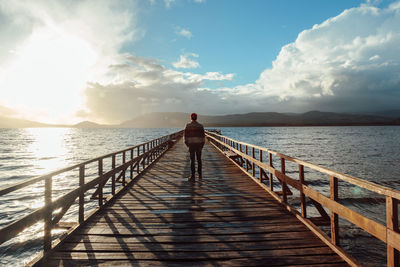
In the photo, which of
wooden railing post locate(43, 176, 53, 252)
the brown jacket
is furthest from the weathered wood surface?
the brown jacket

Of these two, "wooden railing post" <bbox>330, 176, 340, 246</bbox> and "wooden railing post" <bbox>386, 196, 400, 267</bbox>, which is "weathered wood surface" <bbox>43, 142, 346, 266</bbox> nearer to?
"wooden railing post" <bbox>330, 176, 340, 246</bbox>

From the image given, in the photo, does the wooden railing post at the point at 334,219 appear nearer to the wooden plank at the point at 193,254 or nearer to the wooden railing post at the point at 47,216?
the wooden plank at the point at 193,254

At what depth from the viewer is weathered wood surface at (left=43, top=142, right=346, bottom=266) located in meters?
3.10

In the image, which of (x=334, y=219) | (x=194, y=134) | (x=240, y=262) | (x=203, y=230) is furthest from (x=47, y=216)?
(x=194, y=134)

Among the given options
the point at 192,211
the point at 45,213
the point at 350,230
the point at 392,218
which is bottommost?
the point at 350,230

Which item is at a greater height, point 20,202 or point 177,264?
point 177,264

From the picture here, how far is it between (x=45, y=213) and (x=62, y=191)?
11.6 meters

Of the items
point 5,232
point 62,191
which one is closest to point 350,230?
point 5,232

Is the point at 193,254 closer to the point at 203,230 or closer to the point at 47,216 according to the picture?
the point at 203,230

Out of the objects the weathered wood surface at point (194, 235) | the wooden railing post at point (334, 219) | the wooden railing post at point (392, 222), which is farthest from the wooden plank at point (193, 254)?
the wooden railing post at point (392, 222)

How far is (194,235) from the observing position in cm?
380

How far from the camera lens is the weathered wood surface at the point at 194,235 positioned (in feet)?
10.2

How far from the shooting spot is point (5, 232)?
2.40 meters

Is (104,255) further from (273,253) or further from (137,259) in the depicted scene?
(273,253)
